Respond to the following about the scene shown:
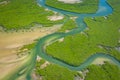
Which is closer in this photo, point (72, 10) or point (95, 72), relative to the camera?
point (95, 72)

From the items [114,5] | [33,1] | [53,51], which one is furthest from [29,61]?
[114,5]

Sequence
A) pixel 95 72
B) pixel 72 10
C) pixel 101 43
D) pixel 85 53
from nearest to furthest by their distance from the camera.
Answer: pixel 95 72 < pixel 85 53 < pixel 101 43 < pixel 72 10

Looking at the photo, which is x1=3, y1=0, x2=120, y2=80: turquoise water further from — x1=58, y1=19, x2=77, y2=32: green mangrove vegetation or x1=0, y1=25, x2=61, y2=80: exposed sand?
x1=0, y1=25, x2=61, y2=80: exposed sand

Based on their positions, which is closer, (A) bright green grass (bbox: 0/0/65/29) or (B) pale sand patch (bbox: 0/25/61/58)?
(B) pale sand patch (bbox: 0/25/61/58)

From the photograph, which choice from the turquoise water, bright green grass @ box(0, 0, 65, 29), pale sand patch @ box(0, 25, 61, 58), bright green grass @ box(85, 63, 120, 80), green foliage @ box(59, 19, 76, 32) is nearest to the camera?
bright green grass @ box(85, 63, 120, 80)

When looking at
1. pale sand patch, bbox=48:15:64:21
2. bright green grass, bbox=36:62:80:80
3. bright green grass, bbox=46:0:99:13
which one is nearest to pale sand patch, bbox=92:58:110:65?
bright green grass, bbox=36:62:80:80

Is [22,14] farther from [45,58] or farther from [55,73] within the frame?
[55,73]

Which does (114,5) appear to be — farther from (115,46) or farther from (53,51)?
(53,51)

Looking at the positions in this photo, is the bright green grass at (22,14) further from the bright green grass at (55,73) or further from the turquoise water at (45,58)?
the bright green grass at (55,73)
